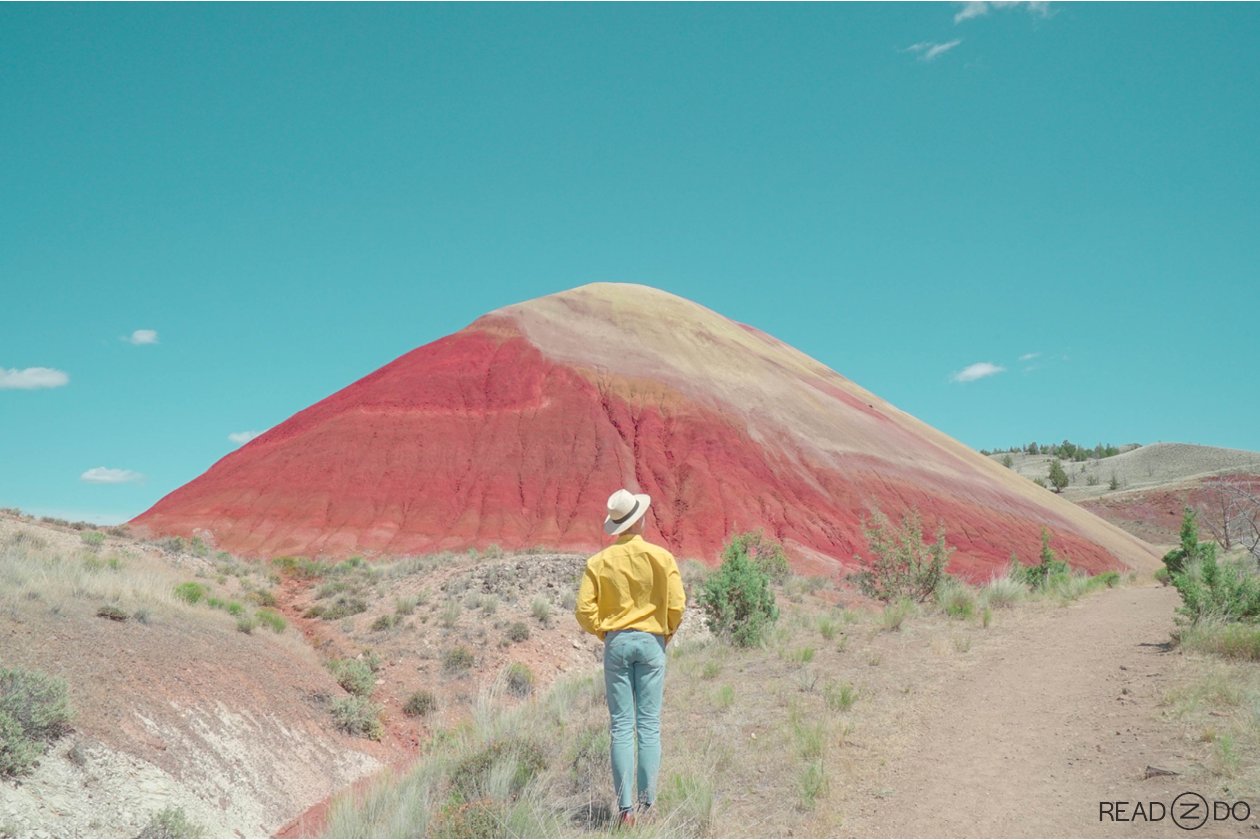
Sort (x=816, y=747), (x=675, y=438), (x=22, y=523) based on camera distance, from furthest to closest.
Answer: (x=675, y=438) < (x=22, y=523) < (x=816, y=747)

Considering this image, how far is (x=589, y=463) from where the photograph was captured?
46219 millimetres

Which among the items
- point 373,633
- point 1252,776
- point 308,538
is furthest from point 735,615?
point 308,538

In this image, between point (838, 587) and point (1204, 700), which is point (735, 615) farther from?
point (838, 587)

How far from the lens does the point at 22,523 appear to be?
2212 cm

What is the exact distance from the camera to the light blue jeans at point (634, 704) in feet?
16.8

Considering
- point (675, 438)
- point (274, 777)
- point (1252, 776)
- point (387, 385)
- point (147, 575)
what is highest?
point (387, 385)

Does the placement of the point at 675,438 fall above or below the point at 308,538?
above

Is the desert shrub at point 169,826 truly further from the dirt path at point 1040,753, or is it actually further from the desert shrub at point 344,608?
the desert shrub at point 344,608

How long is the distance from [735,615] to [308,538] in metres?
33.3

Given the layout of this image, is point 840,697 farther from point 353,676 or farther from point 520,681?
point 353,676

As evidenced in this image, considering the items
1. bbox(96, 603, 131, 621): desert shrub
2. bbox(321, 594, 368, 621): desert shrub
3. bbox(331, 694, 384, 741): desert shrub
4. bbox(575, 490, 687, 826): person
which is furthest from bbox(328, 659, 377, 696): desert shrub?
bbox(575, 490, 687, 826): person

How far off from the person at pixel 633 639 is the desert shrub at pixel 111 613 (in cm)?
964

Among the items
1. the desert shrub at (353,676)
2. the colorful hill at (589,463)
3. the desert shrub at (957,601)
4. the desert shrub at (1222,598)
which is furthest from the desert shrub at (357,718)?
the colorful hill at (589,463)

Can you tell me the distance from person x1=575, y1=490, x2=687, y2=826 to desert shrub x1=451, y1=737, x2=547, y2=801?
3.34 ft
